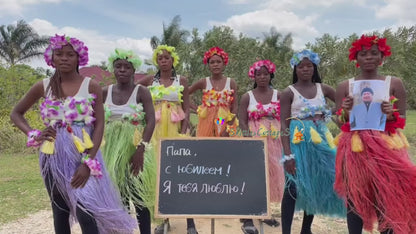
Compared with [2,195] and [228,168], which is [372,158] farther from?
[2,195]

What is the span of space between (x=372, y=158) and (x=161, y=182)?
1591mm

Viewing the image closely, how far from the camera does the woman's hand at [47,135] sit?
249cm

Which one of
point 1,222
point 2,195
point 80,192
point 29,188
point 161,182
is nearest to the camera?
point 80,192

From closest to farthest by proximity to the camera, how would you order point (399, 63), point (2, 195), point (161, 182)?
point (161, 182)
point (2, 195)
point (399, 63)

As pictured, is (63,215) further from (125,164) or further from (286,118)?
(286,118)

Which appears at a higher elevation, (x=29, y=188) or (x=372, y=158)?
(x=372, y=158)

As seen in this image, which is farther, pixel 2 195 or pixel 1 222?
pixel 2 195

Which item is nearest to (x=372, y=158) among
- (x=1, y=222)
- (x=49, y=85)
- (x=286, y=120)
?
(x=286, y=120)

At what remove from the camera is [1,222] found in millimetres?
4387

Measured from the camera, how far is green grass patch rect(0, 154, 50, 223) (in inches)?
190

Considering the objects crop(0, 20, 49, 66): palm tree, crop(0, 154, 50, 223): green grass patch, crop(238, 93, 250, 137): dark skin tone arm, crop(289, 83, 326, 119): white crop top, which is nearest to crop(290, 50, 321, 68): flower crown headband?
crop(289, 83, 326, 119): white crop top

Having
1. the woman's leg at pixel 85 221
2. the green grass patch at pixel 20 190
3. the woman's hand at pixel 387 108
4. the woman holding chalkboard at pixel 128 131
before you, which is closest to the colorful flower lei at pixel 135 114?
the woman holding chalkboard at pixel 128 131

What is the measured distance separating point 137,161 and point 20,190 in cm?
369

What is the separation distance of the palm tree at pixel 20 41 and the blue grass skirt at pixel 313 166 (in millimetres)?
26805
